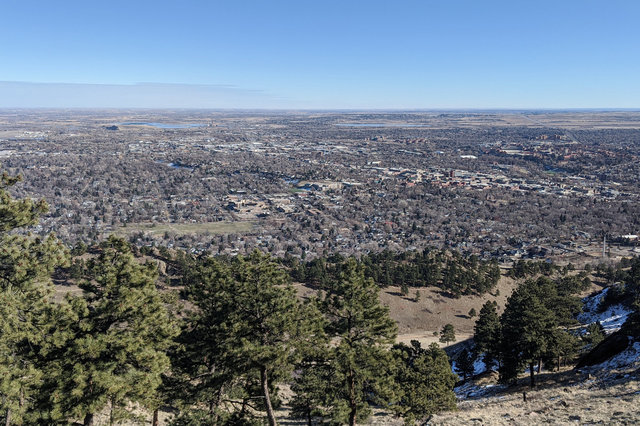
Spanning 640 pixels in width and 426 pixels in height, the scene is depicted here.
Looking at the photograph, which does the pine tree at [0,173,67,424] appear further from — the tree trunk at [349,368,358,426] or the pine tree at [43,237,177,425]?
the tree trunk at [349,368,358,426]

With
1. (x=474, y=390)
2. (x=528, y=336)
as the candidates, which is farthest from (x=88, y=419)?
(x=474, y=390)

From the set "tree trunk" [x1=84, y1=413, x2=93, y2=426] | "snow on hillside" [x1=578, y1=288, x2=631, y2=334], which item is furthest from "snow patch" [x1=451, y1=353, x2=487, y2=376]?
"tree trunk" [x1=84, y1=413, x2=93, y2=426]

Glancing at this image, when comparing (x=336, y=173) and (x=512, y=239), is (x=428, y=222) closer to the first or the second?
(x=512, y=239)

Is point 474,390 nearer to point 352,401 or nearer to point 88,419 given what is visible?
point 352,401

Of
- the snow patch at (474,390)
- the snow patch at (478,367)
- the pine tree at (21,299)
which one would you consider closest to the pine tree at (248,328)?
the pine tree at (21,299)

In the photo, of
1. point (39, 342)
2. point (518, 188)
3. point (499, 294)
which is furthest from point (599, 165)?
point (39, 342)
